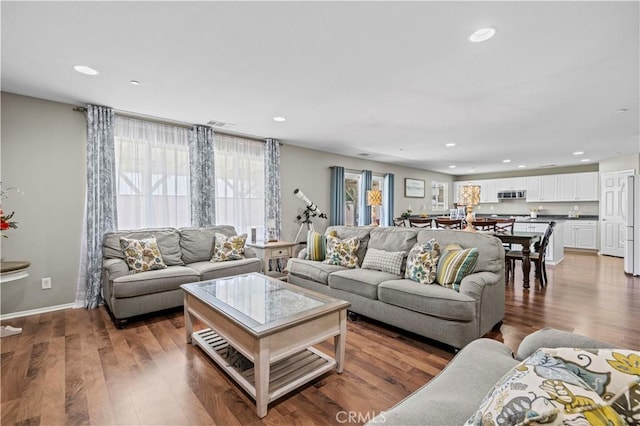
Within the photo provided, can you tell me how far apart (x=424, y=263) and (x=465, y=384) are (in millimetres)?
1799

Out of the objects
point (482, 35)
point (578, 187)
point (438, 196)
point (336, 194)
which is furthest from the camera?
point (438, 196)

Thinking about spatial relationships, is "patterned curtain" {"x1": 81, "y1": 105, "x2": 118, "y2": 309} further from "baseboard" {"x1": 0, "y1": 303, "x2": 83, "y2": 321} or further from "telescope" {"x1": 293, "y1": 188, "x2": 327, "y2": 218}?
"telescope" {"x1": 293, "y1": 188, "x2": 327, "y2": 218}

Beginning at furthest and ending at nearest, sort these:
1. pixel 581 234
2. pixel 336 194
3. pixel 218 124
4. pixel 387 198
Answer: pixel 387 198, pixel 581 234, pixel 336 194, pixel 218 124

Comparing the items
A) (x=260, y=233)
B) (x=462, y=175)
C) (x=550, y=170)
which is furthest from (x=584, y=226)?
(x=260, y=233)

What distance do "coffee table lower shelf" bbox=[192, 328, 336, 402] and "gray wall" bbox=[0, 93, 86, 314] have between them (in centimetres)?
234

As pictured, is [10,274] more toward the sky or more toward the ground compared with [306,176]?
more toward the ground

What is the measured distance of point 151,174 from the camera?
4.19m

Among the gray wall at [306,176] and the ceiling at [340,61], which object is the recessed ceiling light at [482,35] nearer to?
the ceiling at [340,61]

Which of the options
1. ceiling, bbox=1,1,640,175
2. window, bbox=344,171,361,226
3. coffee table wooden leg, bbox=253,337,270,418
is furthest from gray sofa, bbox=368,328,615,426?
window, bbox=344,171,361,226

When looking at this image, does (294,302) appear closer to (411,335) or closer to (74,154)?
(411,335)

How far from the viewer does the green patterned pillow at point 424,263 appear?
9.53ft

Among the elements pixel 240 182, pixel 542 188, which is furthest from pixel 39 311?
pixel 542 188

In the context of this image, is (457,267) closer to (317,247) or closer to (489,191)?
(317,247)

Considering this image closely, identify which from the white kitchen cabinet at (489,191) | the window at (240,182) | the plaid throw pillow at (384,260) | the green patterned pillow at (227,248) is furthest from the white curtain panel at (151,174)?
the white kitchen cabinet at (489,191)
